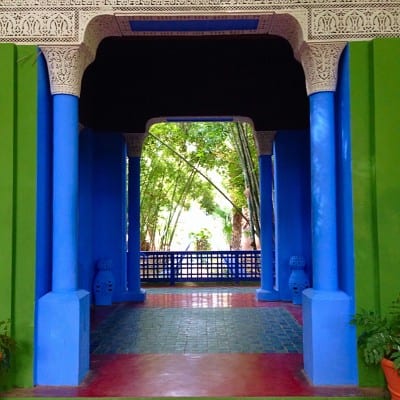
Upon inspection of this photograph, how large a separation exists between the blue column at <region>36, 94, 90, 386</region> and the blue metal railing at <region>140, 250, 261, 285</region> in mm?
6484

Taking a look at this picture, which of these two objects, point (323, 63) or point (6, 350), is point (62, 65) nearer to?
point (323, 63)

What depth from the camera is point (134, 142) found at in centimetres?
849

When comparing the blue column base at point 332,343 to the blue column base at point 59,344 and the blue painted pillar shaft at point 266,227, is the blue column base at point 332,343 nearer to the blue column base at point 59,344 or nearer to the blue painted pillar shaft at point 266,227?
the blue column base at point 59,344

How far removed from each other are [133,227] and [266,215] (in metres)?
2.51

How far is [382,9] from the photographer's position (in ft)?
13.3

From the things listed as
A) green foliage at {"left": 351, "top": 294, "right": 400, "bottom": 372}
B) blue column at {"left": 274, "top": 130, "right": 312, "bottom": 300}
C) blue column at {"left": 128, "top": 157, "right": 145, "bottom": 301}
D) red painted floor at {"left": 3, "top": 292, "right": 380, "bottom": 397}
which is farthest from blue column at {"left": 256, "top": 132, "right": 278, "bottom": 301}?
green foliage at {"left": 351, "top": 294, "right": 400, "bottom": 372}

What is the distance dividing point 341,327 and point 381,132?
1729mm

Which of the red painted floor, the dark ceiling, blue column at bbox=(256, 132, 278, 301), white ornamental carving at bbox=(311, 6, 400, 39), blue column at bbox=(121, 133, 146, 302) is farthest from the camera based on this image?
blue column at bbox=(121, 133, 146, 302)

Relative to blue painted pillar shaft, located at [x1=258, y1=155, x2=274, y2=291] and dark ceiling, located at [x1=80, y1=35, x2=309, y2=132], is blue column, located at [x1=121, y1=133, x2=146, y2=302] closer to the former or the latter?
dark ceiling, located at [x1=80, y1=35, x2=309, y2=132]

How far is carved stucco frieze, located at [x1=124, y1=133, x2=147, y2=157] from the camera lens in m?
8.46

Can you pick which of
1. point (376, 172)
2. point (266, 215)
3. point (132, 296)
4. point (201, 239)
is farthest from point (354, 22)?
point (201, 239)

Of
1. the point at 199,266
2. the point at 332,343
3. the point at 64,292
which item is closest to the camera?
the point at 332,343

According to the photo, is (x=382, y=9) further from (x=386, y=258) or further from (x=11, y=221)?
(x=11, y=221)

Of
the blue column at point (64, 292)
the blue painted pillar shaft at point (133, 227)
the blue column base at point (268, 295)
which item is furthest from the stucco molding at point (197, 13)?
the blue column base at point (268, 295)
